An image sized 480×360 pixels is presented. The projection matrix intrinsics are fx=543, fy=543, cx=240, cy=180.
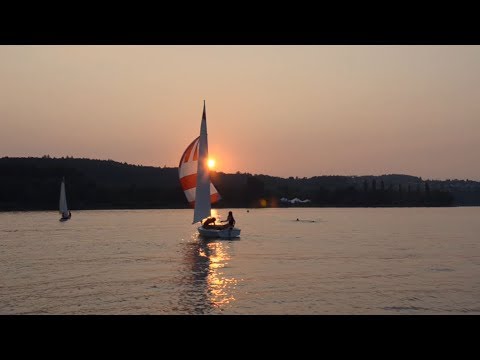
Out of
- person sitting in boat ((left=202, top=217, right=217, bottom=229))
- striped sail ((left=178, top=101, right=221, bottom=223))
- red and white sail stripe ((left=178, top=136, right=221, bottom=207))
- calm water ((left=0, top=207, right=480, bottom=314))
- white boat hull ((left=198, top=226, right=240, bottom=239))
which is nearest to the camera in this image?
calm water ((left=0, top=207, right=480, bottom=314))

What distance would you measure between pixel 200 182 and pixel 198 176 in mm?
522

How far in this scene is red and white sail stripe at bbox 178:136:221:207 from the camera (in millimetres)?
46594

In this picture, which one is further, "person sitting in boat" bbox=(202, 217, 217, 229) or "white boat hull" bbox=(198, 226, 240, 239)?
"person sitting in boat" bbox=(202, 217, 217, 229)

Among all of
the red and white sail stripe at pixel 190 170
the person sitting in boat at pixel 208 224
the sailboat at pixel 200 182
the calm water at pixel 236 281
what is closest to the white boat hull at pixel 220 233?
the sailboat at pixel 200 182

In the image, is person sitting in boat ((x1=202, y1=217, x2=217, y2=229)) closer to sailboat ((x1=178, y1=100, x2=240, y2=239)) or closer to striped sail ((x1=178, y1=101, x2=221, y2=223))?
sailboat ((x1=178, y1=100, x2=240, y2=239))

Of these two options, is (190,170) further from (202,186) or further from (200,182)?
(202,186)

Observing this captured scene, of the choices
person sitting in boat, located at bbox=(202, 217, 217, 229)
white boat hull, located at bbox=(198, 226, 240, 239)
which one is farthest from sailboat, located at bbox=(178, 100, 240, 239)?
person sitting in boat, located at bbox=(202, 217, 217, 229)

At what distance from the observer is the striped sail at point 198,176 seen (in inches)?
1743

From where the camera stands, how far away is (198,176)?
147ft
